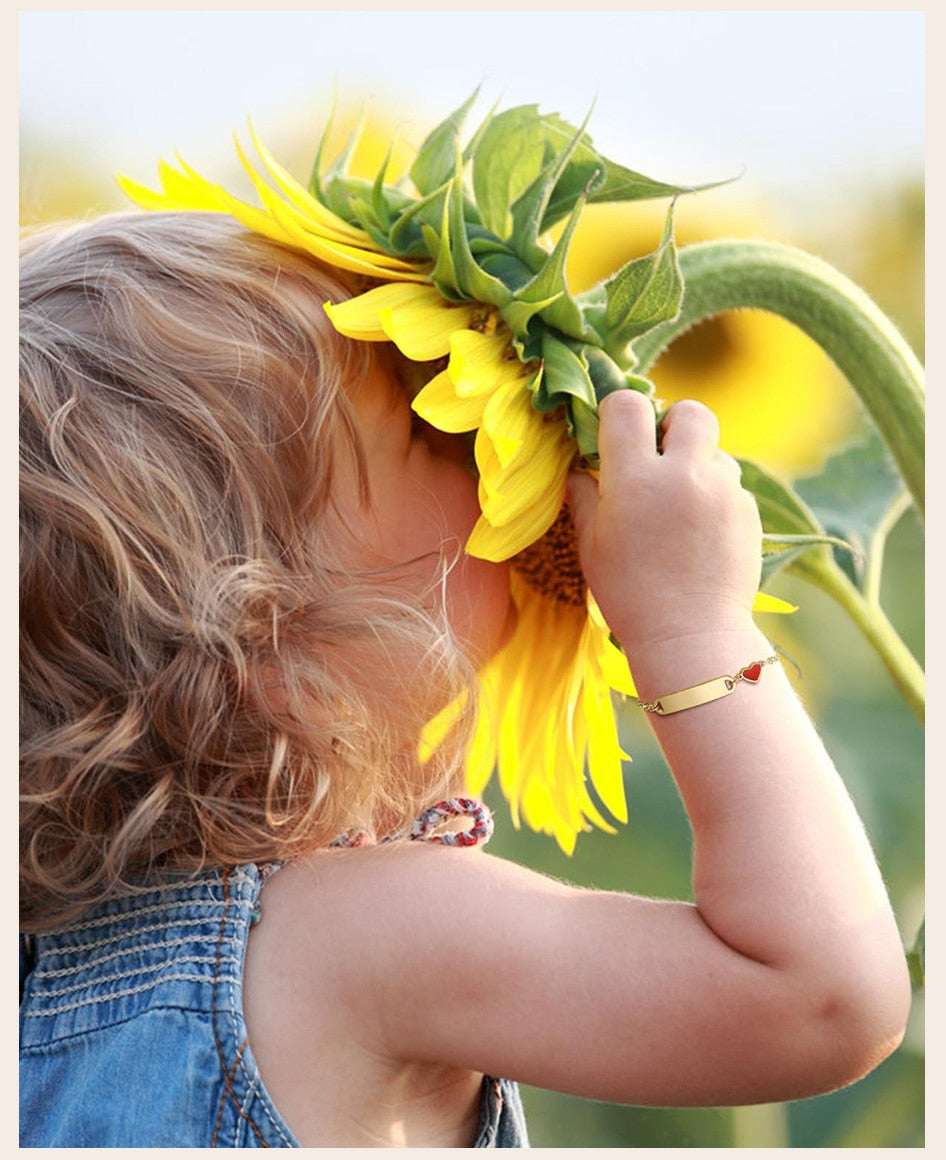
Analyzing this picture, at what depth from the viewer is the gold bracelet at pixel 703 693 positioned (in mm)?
857

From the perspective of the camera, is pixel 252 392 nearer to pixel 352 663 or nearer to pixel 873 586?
pixel 352 663

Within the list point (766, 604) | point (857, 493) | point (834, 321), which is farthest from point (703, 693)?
point (857, 493)

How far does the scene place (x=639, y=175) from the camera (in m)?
0.88

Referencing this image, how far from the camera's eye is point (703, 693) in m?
0.86

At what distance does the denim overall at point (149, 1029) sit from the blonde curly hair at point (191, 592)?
3 centimetres

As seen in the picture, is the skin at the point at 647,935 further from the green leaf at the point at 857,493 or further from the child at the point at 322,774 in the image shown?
the green leaf at the point at 857,493

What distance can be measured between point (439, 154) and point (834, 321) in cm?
31

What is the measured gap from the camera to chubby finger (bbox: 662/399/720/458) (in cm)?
89

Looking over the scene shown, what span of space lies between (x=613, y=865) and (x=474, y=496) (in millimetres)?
872

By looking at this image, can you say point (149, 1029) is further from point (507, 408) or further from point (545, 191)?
point (545, 191)

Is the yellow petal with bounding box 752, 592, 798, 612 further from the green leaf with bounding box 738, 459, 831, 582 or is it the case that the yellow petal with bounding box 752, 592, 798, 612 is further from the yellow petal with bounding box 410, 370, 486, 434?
the yellow petal with bounding box 410, 370, 486, 434

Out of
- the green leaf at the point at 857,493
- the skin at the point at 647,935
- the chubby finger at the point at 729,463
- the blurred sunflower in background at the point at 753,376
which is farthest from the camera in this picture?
the blurred sunflower in background at the point at 753,376

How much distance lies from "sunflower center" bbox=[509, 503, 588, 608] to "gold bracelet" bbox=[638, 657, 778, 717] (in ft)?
0.50

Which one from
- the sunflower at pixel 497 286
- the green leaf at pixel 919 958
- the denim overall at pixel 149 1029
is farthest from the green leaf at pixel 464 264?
the green leaf at pixel 919 958
